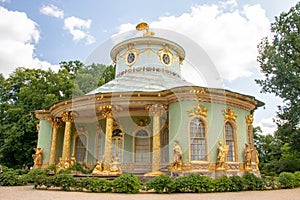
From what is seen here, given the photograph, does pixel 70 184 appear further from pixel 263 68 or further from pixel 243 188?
pixel 263 68

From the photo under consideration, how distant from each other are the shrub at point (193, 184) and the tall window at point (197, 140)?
97.1 inches

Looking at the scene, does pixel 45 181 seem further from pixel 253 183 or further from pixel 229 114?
pixel 229 114

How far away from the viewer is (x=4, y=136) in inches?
898

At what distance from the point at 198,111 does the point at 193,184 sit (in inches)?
156

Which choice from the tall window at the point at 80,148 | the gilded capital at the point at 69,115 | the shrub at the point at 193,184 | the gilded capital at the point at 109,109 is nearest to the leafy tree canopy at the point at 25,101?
the tall window at the point at 80,148

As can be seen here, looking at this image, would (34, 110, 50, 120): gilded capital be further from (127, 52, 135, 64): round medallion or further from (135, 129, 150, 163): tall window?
(135, 129, 150, 163): tall window

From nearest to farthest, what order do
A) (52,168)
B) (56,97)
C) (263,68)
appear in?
(52,168)
(263,68)
(56,97)

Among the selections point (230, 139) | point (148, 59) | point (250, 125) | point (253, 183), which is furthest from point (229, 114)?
point (148, 59)

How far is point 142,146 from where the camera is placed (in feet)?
49.3

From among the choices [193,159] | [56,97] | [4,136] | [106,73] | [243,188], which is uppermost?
[106,73]

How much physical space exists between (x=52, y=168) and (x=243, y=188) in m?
10.2

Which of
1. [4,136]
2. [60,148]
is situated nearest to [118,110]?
[60,148]

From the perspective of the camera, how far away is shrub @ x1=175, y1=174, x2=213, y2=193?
9.73 m

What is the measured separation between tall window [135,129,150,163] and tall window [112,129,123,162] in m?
0.90
